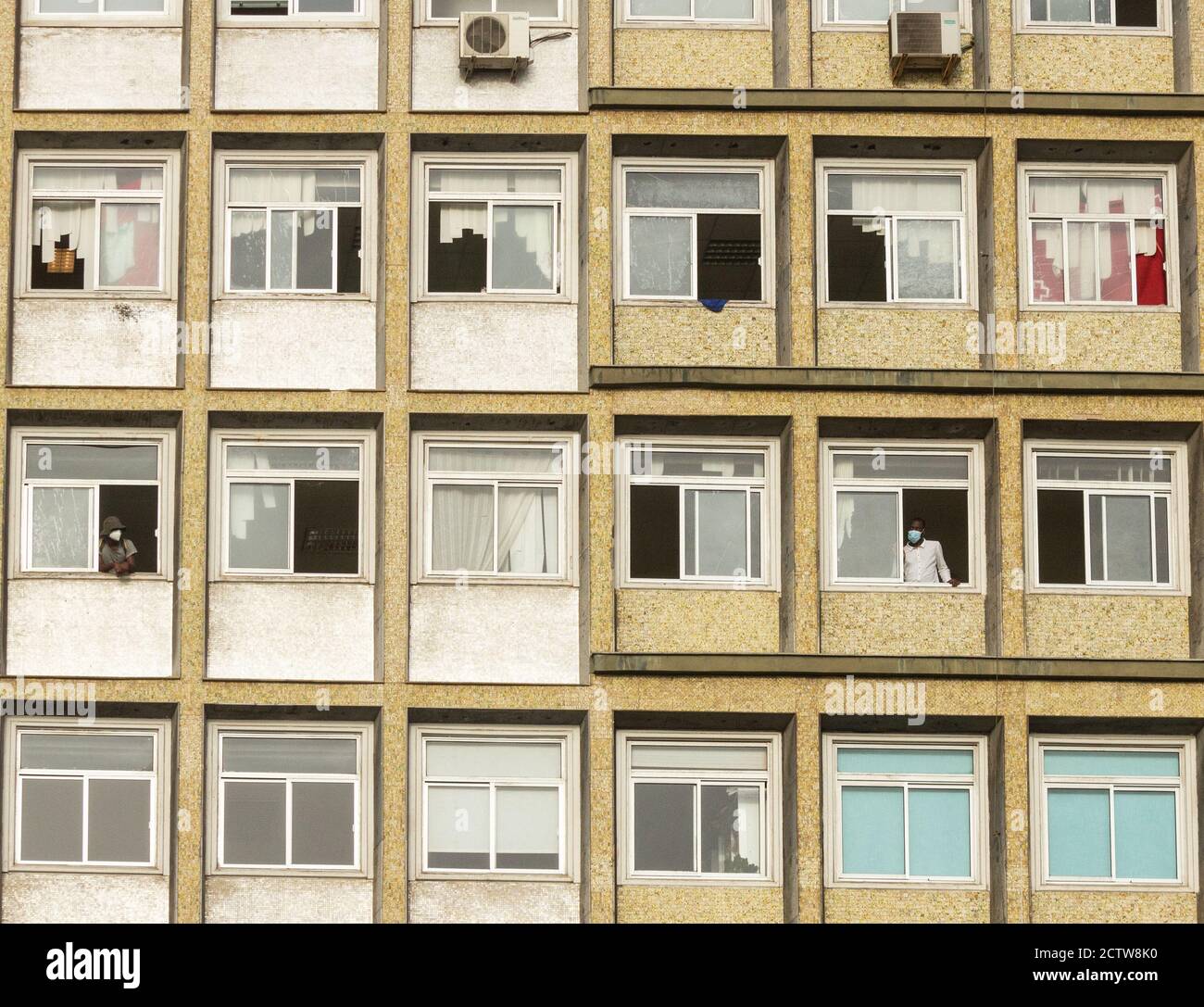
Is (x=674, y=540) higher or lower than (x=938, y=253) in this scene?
lower

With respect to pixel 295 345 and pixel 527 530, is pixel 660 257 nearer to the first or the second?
pixel 527 530

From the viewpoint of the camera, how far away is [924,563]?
1988 centimetres

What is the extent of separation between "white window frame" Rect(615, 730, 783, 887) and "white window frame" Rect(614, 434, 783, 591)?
4.91ft

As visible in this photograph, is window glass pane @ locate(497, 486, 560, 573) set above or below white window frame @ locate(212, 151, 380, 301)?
→ below

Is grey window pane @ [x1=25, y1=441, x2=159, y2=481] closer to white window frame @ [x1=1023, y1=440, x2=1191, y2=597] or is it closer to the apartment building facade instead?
the apartment building facade

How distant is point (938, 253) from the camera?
20.5m

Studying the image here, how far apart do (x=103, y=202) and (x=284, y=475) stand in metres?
3.50

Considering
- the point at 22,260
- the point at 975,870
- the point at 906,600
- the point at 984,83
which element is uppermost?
the point at 984,83

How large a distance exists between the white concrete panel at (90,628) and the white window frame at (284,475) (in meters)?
0.77

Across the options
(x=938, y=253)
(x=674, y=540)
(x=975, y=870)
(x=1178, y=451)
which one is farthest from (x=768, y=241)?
(x=975, y=870)

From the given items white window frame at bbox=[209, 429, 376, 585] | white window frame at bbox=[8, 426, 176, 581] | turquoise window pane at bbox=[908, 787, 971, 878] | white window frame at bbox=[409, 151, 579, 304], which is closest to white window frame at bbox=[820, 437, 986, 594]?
turquoise window pane at bbox=[908, 787, 971, 878]

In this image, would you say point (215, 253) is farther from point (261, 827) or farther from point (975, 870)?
point (975, 870)

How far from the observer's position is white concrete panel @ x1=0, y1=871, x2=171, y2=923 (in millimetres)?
19156

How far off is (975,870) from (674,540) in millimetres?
4480
